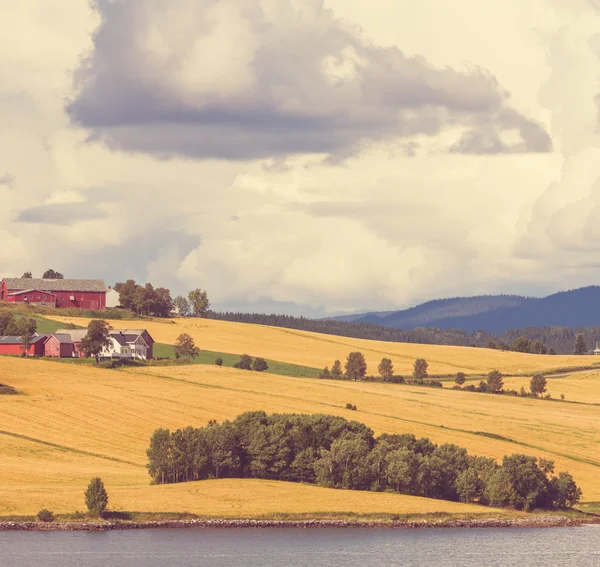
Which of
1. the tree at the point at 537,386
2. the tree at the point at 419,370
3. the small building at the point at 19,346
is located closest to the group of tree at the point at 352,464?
the tree at the point at 537,386

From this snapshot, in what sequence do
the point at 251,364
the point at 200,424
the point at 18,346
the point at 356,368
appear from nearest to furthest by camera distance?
the point at 200,424
the point at 18,346
the point at 356,368
the point at 251,364

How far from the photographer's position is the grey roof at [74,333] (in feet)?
580

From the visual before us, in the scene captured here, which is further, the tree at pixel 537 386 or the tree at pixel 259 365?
the tree at pixel 259 365

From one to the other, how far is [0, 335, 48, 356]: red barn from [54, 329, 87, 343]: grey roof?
3811mm

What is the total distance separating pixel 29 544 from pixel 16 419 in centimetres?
4216

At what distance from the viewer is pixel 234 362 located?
7515 inches

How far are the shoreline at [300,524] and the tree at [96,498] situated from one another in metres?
1.01

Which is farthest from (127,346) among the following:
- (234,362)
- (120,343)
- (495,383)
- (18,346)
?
(495,383)

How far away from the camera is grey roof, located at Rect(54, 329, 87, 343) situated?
176875mm

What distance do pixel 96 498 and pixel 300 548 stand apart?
16.7 meters

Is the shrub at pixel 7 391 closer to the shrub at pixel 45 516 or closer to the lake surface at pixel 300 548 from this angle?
the shrub at pixel 45 516

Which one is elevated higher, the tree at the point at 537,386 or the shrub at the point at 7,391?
the tree at the point at 537,386

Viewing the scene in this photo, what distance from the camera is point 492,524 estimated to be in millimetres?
99812

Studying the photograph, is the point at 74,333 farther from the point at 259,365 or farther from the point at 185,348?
the point at 259,365
